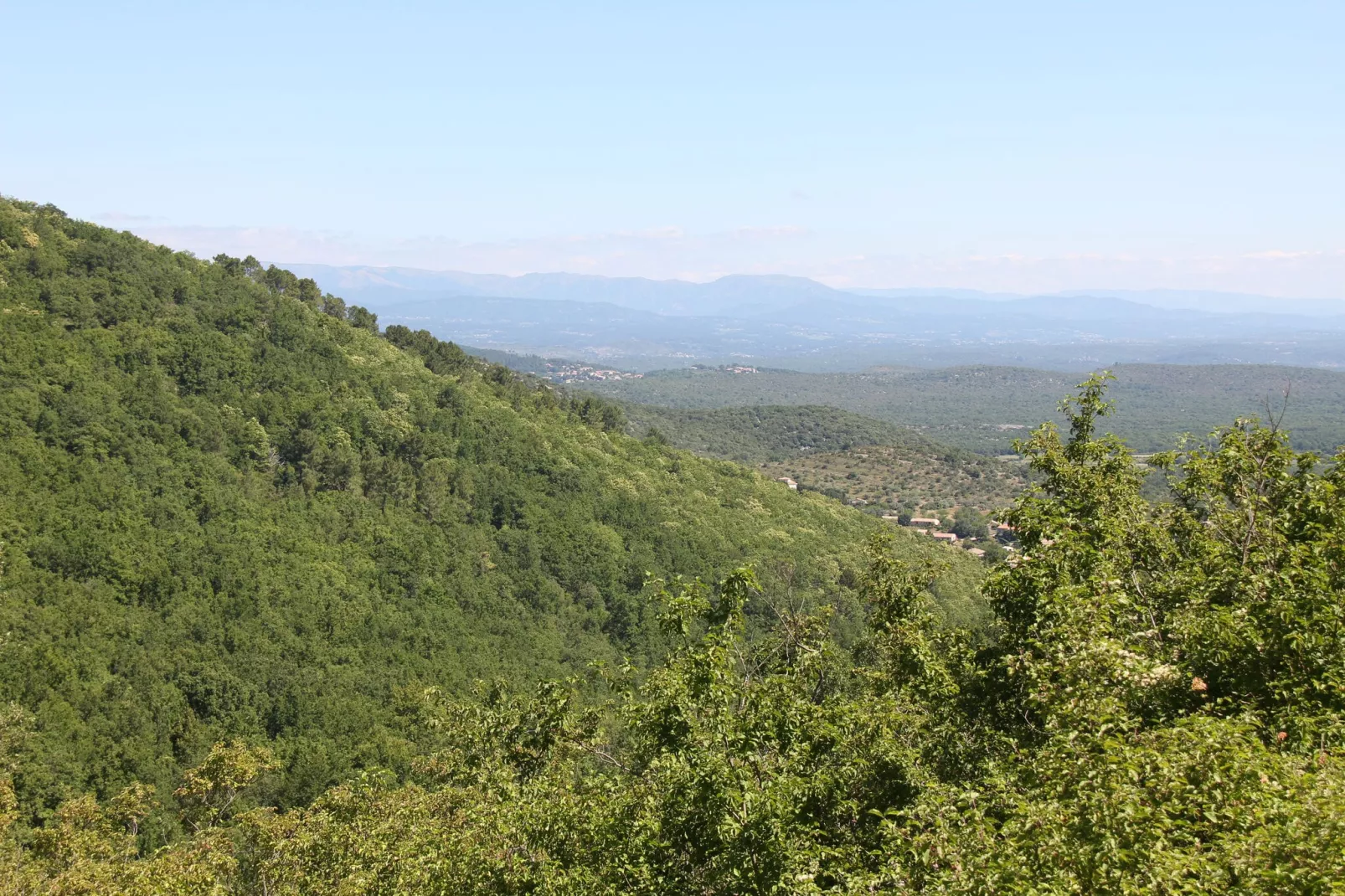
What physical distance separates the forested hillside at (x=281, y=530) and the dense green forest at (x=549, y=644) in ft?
0.66

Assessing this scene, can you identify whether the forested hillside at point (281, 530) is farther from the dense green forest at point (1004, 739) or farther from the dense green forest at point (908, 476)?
the dense green forest at point (908, 476)

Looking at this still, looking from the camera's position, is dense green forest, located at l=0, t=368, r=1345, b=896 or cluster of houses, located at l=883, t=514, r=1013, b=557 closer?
dense green forest, located at l=0, t=368, r=1345, b=896

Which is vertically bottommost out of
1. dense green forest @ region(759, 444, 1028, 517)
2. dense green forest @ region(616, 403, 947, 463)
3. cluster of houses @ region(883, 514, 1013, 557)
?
cluster of houses @ region(883, 514, 1013, 557)

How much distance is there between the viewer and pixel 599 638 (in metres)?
50.8

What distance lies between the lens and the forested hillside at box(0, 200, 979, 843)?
3425 cm

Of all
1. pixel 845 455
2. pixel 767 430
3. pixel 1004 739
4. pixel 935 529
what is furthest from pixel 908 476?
pixel 1004 739

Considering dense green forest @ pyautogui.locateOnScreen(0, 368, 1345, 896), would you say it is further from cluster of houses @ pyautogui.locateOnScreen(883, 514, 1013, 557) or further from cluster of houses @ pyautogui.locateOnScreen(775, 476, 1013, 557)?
cluster of houses @ pyautogui.locateOnScreen(775, 476, 1013, 557)

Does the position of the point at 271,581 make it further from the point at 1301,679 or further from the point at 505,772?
the point at 1301,679

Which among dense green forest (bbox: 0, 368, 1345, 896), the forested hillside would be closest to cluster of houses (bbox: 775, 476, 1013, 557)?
the forested hillside

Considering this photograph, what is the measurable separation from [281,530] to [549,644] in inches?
645

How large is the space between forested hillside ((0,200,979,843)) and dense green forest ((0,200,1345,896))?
20 cm

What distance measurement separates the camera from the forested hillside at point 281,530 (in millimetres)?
34250

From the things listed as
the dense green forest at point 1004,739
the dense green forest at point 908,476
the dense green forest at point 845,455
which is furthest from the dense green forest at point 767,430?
the dense green forest at point 1004,739

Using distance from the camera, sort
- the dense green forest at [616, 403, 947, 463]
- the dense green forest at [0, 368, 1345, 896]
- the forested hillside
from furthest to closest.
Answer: the dense green forest at [616, 403, 947, 463], the forested hillside, the dense green forest at [0, 368, 1345, 896]
